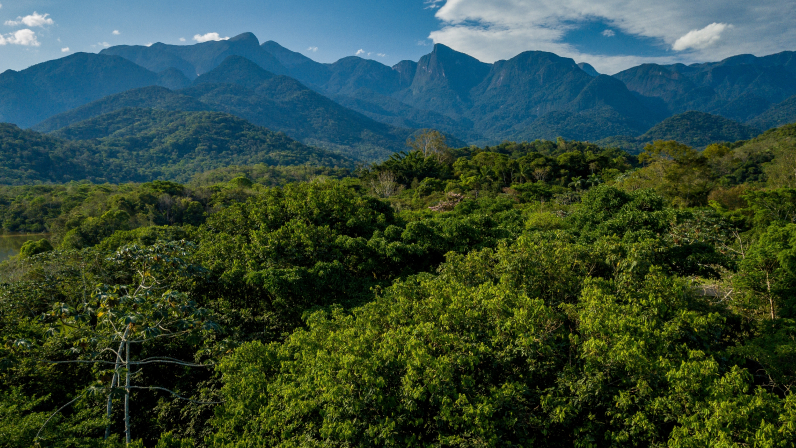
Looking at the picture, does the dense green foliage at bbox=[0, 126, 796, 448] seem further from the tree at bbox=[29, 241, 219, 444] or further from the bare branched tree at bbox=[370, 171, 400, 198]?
the bare branched tree at bbox=[370, 171, 400, 198]

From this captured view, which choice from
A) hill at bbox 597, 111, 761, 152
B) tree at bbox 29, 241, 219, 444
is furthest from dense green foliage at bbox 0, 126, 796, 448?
hill at bbox 597, 111, 761, 152

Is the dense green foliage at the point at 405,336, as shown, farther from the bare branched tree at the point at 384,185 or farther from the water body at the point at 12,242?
the water body at the point at 12,242

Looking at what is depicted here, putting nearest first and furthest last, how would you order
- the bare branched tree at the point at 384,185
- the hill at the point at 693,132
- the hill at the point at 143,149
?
1. the bare branched tree at the point at 384,185
2. the hill at the point at 143,149
3. the hill at the point at 693,132

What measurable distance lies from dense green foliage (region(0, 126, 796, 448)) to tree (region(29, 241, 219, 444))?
3.6 inches

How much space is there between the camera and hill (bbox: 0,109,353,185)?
296 feet

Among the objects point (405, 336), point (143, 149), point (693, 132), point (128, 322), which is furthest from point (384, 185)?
point (693, 132)

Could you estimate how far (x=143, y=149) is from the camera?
422ft

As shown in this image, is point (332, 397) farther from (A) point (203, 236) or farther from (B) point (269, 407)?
(A) point (203, 236)

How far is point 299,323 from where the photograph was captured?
35.4 feet

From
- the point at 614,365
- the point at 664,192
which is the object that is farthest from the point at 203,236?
the point at 664,192

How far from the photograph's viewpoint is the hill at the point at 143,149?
296 feet

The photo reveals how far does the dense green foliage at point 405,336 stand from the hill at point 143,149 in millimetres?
102543

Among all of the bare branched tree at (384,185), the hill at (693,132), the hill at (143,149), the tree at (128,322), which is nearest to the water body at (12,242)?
the bare branched tree at (384,185)

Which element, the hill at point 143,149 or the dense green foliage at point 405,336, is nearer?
the dense green foliage at point 405,336
